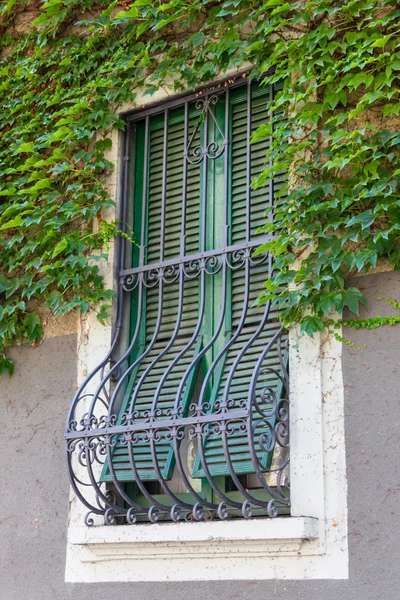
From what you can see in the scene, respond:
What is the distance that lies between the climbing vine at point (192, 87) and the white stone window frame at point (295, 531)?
25 centimetres

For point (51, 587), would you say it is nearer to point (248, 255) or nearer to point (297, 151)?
point (248, 255)

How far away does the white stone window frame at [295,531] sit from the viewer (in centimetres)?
447

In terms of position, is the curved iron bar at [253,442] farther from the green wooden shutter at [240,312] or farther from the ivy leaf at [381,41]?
the ivy leaf at [381,41]

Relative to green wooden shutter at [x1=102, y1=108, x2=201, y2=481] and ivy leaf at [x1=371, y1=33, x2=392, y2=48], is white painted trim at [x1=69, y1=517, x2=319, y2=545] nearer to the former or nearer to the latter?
green wooden shutter at [x1=102, y1=108, x2=201, y2=481]

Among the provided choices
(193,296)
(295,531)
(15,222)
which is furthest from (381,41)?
(15,222)

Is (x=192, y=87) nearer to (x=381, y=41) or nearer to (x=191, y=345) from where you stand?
(x=381, y=41)

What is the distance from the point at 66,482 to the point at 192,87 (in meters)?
2.37

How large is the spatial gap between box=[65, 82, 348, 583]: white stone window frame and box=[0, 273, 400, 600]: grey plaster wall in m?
0.05

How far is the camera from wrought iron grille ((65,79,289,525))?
4.82 metres

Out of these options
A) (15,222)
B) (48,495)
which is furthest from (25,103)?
(48,495)

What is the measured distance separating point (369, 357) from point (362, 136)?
105cm

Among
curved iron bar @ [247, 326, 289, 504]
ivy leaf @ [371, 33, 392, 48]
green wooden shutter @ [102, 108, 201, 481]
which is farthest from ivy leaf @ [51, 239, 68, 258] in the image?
ivy leaf @ [371, 33, 392, 48]

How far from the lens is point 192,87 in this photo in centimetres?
561

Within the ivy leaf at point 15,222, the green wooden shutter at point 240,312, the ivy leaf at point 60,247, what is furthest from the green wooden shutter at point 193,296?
the ivy leaf at point 15,222
